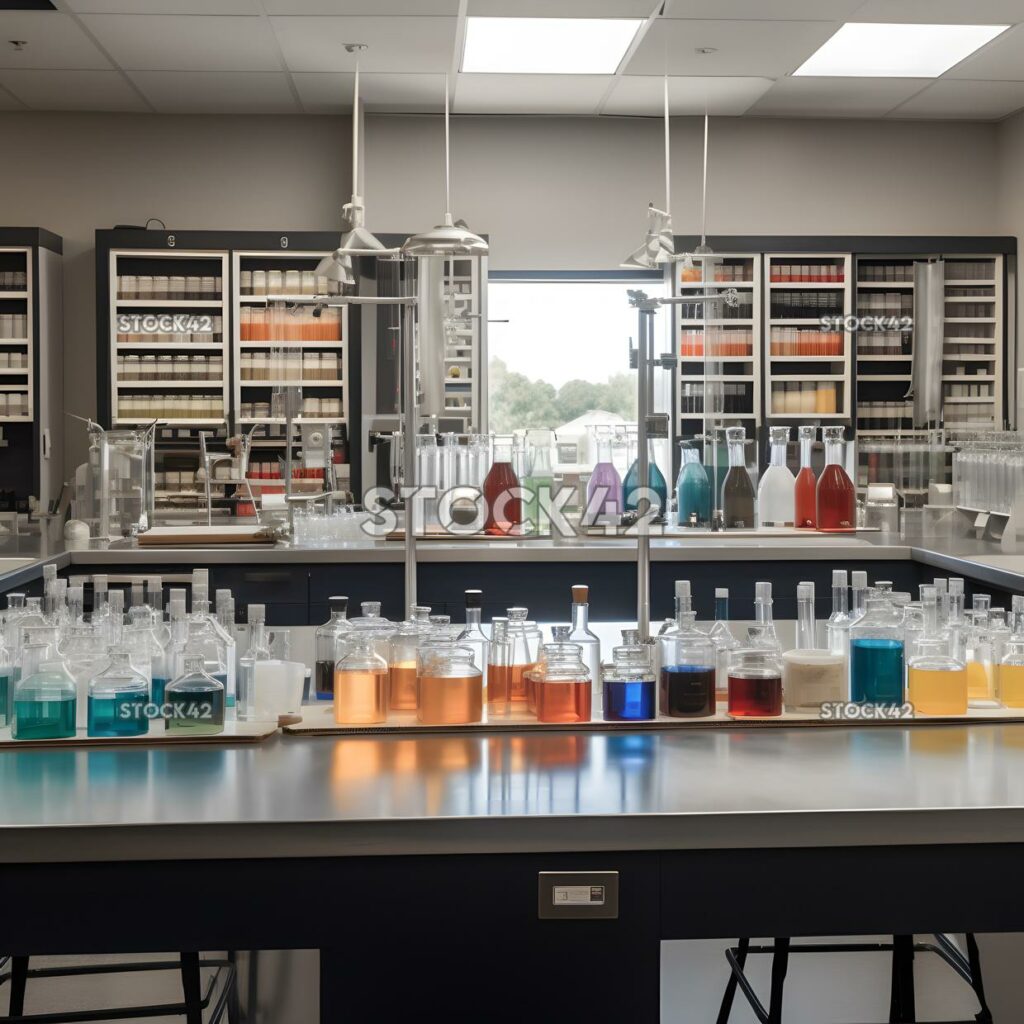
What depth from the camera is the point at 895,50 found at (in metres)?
6.58

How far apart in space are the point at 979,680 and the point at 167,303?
6483mm

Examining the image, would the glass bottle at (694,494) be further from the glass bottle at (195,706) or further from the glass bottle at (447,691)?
the glass bottle at (195,706)

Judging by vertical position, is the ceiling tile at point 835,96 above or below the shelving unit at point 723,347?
above

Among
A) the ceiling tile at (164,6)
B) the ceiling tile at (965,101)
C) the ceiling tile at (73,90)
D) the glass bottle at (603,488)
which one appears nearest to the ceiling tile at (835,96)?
the ceiling tile at (965,101)

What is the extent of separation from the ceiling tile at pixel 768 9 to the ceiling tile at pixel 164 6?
6.69 ft

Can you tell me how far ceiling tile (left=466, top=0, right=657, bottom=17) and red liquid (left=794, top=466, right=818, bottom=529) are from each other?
3.96 metres

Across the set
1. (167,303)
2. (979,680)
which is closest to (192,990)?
(979,680)

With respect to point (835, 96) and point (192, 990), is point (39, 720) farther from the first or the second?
point (835, 96)

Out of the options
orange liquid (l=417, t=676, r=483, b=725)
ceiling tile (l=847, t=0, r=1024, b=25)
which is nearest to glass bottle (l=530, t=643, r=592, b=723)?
orange liquid (l=417, t=676, r=483, b=725)

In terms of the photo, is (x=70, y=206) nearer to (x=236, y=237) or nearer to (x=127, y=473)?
(x=236, y=237)

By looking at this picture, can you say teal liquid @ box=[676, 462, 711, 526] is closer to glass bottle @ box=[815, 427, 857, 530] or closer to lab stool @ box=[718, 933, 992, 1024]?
glass bottle @ box=[815, 427, 857, 530]

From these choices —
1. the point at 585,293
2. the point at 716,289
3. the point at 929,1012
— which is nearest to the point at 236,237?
the point at 585,293

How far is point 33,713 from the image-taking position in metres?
1.59

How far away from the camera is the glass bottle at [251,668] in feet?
5.60
